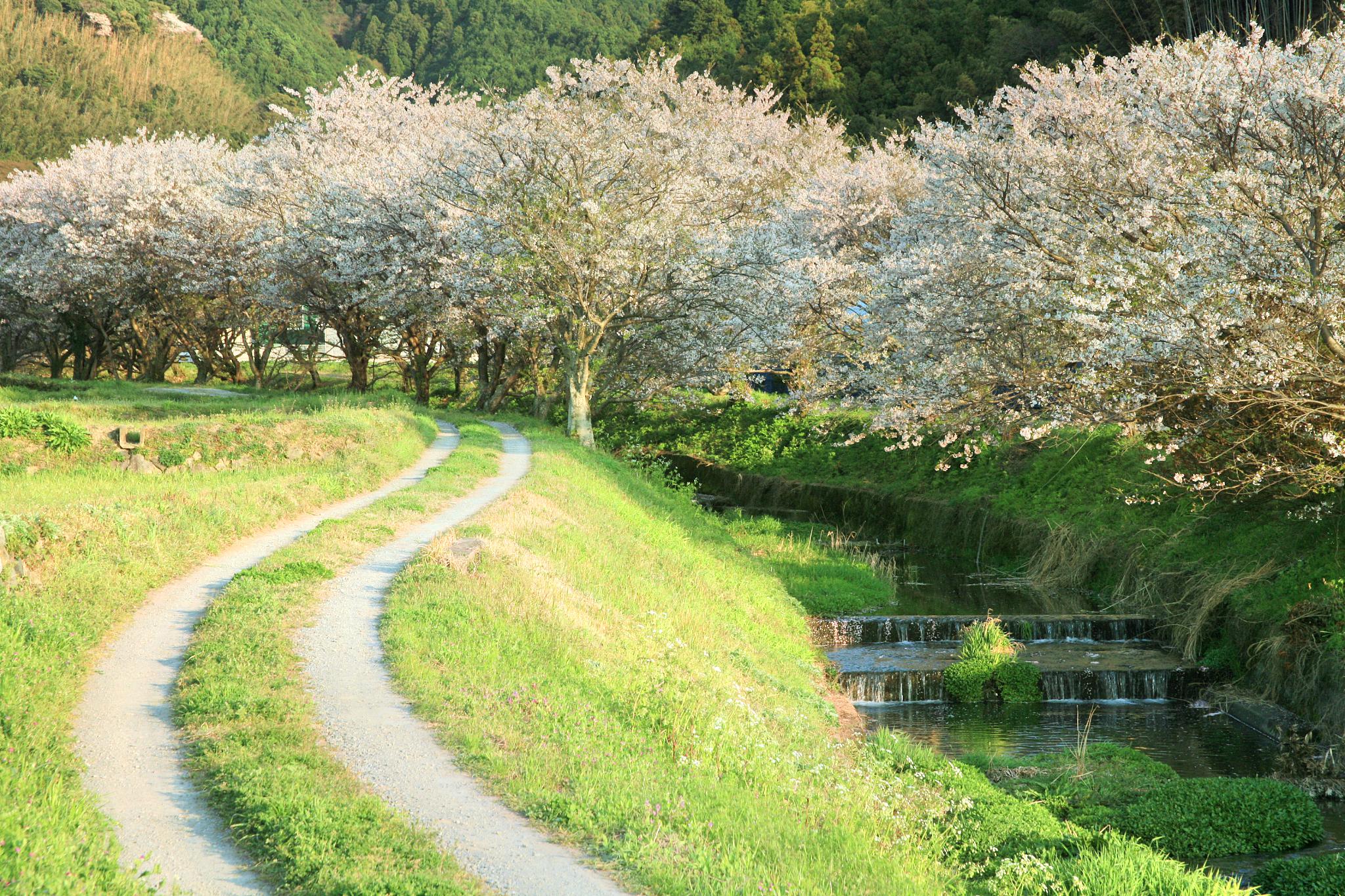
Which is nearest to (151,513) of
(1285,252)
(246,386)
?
(1285,252)

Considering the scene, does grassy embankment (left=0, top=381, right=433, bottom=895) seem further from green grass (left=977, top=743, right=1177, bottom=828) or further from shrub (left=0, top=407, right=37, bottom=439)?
green grass (left=977, top=743, right=1177, bottom=828)

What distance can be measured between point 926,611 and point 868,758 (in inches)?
396

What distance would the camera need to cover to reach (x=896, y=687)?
15891mm

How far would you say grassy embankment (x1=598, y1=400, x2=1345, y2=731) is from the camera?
14961mm

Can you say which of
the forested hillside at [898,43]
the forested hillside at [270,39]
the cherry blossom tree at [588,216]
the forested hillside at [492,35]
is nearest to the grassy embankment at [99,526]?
the cherry blossom tree at [588,216]

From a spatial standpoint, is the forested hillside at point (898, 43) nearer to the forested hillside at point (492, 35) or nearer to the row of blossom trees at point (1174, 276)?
the forested hillside at point (492, 35)

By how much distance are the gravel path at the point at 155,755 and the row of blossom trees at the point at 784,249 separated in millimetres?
11735

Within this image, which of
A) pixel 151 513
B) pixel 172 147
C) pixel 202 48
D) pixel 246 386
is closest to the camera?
pixel 151 513

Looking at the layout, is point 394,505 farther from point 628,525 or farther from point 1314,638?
point 1314,638

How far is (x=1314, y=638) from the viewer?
14.5 meters

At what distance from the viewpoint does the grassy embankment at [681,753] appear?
671cm

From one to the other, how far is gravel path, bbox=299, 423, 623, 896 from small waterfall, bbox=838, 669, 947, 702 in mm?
7472

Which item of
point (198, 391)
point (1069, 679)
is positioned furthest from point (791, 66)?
point (1069, 679)

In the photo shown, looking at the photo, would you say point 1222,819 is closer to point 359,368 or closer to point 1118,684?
point 1118,684
